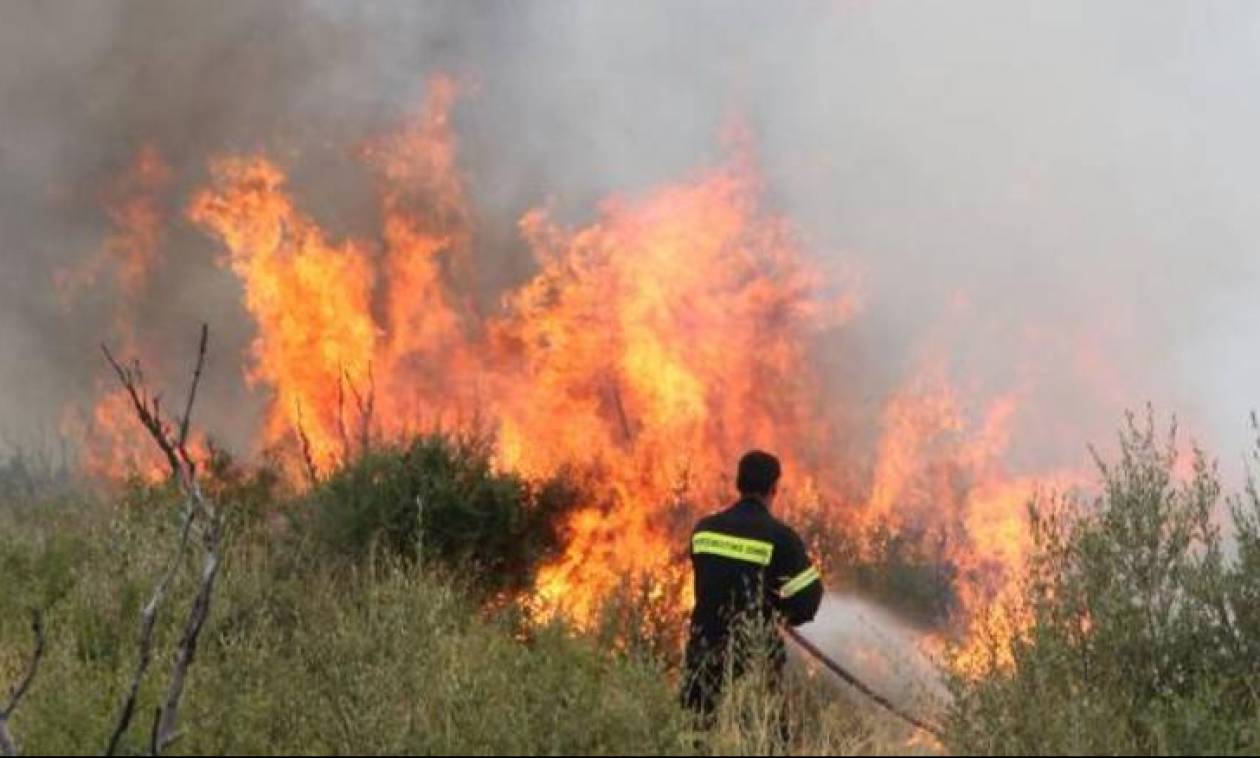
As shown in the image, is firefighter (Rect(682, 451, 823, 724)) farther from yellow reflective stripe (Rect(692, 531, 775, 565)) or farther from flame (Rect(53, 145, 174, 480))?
flame (Rect(53, 145, 174, 480))

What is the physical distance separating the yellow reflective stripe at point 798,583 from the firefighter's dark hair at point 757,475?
17.9 inches

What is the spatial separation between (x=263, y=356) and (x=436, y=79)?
3469 mm

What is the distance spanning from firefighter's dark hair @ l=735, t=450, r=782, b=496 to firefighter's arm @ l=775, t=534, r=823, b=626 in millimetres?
275

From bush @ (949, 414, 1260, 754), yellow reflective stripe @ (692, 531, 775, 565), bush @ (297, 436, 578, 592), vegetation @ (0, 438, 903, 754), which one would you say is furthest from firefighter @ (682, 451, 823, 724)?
bush @ (297, 436, 578, 592)

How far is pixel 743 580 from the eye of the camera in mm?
5738

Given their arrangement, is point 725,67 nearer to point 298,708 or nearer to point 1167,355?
point 1167,355

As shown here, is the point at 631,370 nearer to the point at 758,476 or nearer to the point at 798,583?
the point at 758,476

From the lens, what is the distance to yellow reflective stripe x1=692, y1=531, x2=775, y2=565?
5.76 meters

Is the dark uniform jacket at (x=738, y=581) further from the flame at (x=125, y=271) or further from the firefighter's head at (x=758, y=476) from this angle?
the flame at (x=125, y=271)

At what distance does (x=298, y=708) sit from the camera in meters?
4.88

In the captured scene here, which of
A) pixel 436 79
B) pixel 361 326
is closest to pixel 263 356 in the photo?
pixel 361 326

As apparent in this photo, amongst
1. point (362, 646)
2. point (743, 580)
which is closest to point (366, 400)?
point (362, 646)

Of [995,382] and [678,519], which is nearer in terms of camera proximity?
[678,519]

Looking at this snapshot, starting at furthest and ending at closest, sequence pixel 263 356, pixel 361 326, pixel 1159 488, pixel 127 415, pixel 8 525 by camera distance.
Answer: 1. pixel 127 415
2. pixel 263 356
3. pixel 361 326
4. pixel 8 525
5. pixel 1159 488
